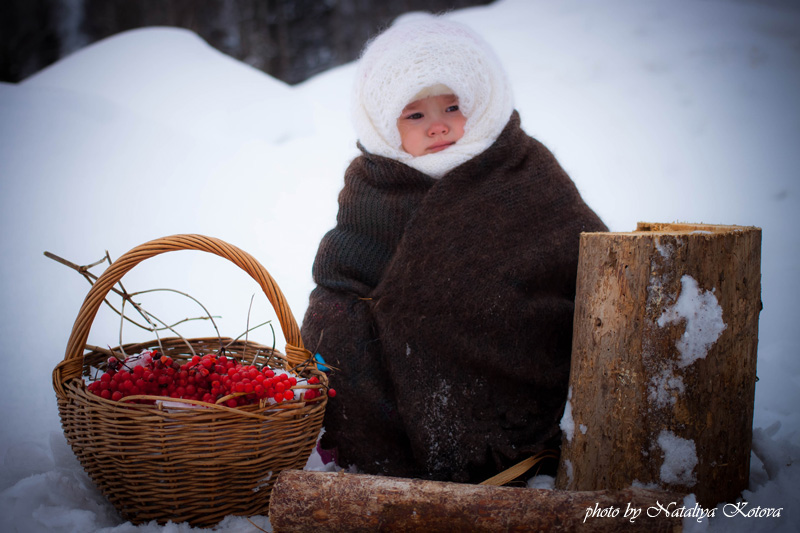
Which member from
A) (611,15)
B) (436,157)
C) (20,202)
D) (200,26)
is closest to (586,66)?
(611,15)

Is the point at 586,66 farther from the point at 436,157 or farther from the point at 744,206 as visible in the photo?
the point at 436,157

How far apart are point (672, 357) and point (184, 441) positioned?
3.44ft

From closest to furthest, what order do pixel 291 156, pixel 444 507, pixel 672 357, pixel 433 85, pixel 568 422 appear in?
pixel 444 507 < pixel 672 357 < pixel 568 422 < pixel 433 85 < pixel 291 156

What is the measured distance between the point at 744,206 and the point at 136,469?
118 inches

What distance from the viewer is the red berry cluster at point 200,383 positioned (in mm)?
1258

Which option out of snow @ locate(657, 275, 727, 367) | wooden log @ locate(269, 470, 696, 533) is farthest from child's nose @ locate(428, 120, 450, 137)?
wooden log @ locate(269, 470, 696, 533)

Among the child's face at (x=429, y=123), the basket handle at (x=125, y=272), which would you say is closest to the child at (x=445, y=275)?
the child's face at (x=429, y=123)

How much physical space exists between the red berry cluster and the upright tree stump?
2.24 feet

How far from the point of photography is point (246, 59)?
20.6ft

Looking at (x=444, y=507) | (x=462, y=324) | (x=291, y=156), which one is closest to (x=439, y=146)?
(x=462, y=324)

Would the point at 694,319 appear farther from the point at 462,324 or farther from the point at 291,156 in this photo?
the point at 291,156

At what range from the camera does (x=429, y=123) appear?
1.68 m

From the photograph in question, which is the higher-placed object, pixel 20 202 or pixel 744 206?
pixel 744 206

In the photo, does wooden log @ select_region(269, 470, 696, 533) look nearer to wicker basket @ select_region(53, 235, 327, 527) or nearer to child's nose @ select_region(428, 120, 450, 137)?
wicker basket @ select_region(53, 235, 327, 527)
